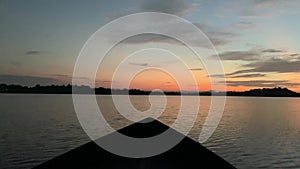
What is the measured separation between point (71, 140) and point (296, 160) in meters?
17.1

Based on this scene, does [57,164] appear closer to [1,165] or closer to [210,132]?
Result: [1,165]

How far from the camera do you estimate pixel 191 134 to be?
34.1m

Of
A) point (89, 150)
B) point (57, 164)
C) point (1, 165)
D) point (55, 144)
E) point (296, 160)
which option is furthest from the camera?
point (55, 144)

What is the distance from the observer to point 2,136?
28125mm

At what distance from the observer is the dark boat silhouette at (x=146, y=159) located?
20.0 feet

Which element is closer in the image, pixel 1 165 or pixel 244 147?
pixel 1 165

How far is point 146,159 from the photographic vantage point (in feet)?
25.1

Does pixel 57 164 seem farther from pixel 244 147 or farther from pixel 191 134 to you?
pixel 191 134

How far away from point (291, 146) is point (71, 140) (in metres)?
18.6

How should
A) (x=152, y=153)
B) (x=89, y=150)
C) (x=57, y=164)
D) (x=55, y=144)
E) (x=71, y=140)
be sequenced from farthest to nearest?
(x=71, y=140) < (x=55, y=144) < (x=152, y=153) < (x=89, y=150) < (x=57, y=164)

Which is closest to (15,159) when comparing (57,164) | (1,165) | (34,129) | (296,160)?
(1,165)

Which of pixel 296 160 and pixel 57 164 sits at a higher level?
pixel 57 164

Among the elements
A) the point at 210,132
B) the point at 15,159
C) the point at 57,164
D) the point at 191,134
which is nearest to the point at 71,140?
the point at 15,159

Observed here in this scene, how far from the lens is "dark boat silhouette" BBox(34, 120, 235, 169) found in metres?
6.09
